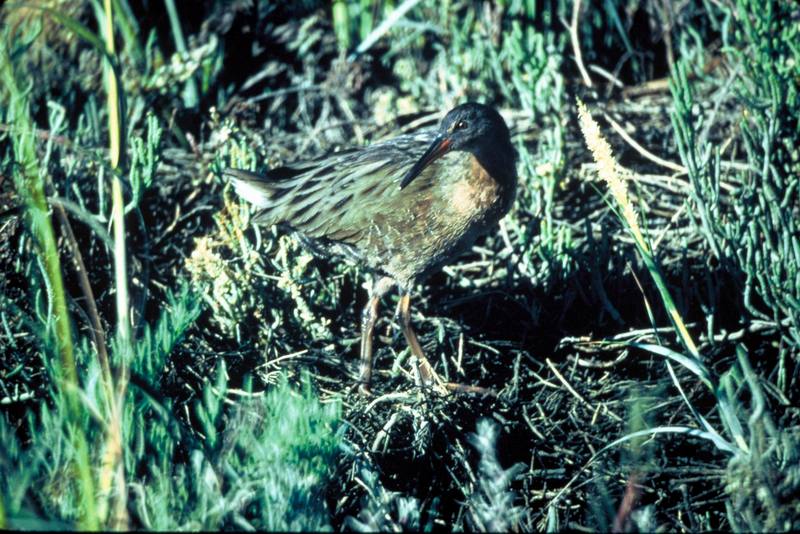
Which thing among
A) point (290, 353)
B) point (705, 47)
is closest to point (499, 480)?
point (290, 353)

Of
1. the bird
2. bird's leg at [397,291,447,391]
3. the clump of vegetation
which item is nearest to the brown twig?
the clump of vegetation

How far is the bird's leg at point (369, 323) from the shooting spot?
12.2 feet

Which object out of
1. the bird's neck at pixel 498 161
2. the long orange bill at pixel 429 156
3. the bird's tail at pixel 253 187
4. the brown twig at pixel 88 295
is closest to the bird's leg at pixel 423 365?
the long orange bill at pixel 429 156

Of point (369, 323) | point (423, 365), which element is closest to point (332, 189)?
point (369, 323)

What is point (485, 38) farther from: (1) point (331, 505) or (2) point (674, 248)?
(1) point (331, 505)

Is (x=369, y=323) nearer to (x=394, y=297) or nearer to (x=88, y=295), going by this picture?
(x=394, y=297)

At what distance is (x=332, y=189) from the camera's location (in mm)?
3877

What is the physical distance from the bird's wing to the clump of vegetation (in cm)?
19

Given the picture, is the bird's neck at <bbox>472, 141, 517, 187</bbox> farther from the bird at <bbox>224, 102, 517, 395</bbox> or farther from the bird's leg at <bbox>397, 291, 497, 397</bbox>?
the bird's leg at <bbox>397, 291, 497, 397</bbox>

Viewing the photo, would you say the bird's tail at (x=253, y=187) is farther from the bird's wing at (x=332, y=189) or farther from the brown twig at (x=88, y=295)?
the brown twig at (x=88, y=295)

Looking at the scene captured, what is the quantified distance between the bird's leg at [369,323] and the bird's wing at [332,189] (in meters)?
0.28

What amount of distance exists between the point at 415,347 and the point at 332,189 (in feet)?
2.77

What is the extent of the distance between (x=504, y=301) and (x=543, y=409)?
78 cm

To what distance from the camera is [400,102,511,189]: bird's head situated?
146 inches
